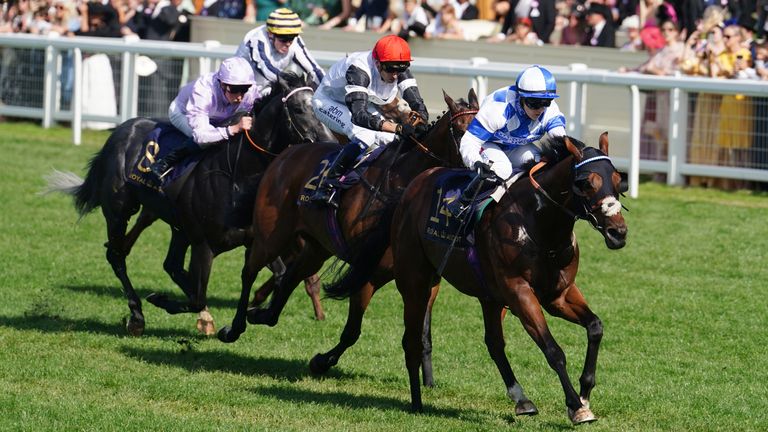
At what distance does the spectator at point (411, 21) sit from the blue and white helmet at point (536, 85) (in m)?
10.1

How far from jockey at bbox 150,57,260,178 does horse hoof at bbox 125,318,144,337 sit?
990 mm

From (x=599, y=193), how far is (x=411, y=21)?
1126 cm

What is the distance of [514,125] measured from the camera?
7023 mm

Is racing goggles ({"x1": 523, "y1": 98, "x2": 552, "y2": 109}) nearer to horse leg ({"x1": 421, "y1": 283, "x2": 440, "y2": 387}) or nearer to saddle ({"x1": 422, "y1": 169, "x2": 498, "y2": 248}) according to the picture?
saddle ({"x1": 422, "y1": 169, "x2": 498, "y2": 248})

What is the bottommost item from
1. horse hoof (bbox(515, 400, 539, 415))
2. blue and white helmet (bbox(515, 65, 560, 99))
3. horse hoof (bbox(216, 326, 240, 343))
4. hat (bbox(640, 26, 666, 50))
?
horse hoof (bbox(216, 326, 240, 343))

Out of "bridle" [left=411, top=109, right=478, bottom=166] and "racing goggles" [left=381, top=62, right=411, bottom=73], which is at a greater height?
"racing goggles" [left=381, top=62, right=411, bottom=73]

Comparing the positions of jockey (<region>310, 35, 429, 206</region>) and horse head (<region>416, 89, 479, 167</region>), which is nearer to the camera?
horse head (<region>416, 89, 479, 167</region>)

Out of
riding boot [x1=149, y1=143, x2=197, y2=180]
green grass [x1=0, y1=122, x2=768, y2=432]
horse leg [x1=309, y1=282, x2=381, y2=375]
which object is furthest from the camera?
riding boot [x1=149, y1=143, x2=197, y2=180]

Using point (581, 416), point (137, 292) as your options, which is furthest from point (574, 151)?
point (137, 292)

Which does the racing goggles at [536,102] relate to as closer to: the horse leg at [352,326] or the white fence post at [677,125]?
the horse leg at [352,326]

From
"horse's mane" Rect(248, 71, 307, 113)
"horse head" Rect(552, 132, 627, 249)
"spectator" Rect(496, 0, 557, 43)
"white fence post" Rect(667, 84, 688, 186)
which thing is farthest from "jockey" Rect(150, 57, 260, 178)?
"spectator" Rect(496, 0, 557, 43)

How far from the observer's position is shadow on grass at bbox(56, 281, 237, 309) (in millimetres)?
10336

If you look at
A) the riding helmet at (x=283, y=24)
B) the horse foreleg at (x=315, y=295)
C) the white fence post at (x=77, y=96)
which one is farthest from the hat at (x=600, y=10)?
the horse foreleg at (x=315, y=295)

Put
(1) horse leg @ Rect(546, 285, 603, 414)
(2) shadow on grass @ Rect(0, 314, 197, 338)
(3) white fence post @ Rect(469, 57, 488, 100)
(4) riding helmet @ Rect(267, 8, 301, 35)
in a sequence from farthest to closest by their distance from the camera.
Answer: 1. (3) white fence post @ Rect(469, 57, 488, 100)
2. (4) riding helmet @ Rect(267, 8, 301, 35)
3. (2) shadow on grass @ Rect(0, 314, 197, 338)
4. (1) horse leg @ Rect(546, 285, 603, 414)
